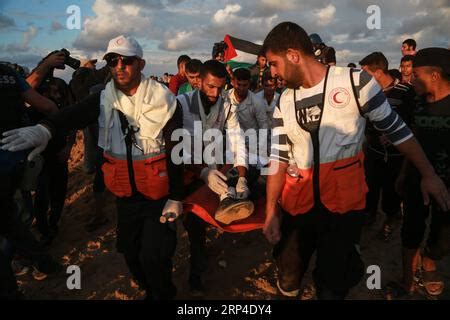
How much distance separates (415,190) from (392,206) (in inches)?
60.2

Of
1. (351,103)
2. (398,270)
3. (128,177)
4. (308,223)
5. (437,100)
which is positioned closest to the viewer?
(351,103)

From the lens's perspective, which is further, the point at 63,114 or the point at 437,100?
the point at 437,100

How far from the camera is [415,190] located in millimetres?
3287

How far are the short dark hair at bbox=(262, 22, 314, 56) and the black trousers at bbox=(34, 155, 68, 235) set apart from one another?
3465 mm

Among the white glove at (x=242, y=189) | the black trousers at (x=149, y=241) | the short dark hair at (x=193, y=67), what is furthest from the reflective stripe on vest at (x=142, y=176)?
the short dark hair at (x=193, y=67)

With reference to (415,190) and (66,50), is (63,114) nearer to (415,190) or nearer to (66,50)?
(66,50)

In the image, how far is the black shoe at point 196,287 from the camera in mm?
3614

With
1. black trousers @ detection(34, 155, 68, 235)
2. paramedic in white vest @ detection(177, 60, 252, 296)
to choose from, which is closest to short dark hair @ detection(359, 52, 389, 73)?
paramedic in white vest @ detection(177, 60, 252, 296)

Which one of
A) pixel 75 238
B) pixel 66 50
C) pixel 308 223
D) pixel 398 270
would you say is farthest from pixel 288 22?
pixel 75 238

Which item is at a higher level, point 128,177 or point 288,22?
point 288,22

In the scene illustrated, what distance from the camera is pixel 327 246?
8.61 ft

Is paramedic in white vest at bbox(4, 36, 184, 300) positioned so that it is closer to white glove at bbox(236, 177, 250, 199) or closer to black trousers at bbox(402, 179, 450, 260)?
white glove at bbox(236, 177, 250, 199)

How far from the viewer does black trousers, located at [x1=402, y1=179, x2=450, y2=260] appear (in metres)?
3.23

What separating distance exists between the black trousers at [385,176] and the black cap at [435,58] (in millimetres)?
1657
